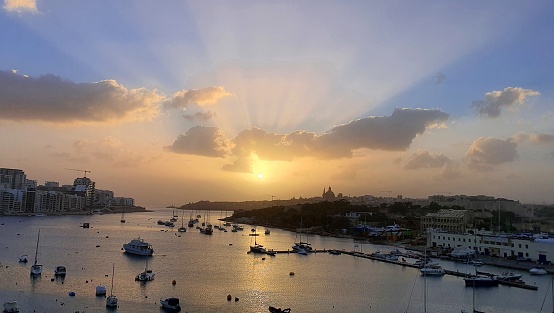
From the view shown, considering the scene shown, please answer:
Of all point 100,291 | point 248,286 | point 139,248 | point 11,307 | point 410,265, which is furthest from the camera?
point 139,248

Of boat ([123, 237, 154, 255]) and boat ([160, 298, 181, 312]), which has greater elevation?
boat ([123, 237, 154, 255])

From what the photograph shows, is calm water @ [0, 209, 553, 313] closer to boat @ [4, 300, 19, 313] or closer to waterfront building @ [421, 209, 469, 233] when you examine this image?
boat @ [4, 300, 19, 313]

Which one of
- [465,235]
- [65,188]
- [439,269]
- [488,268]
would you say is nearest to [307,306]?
[439,269]

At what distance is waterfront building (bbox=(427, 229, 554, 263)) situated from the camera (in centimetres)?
3344

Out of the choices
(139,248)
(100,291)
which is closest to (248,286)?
(100,291)

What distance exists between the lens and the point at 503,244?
3666 cm

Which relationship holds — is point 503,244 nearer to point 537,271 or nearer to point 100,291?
point 537,271

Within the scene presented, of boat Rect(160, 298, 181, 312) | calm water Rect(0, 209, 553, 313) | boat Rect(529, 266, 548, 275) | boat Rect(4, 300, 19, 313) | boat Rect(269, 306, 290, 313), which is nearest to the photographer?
boat Rect(4, 300, 19, 313)

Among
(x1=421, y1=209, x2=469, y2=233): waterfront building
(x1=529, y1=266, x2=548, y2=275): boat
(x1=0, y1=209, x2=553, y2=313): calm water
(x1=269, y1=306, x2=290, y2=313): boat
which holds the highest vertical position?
(x1=421, y1=209, x2=469, y2=233): waterfront building

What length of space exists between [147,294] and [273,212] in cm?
7593

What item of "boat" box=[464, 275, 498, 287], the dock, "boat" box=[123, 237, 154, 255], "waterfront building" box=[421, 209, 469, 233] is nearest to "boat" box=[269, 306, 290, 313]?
"boat" box=[464, 275, 498, 287]

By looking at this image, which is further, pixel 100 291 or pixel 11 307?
pixel 100 291

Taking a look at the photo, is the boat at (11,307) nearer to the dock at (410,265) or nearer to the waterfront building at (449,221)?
the dock at (410,265)

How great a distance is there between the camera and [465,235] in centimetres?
→ 3981
